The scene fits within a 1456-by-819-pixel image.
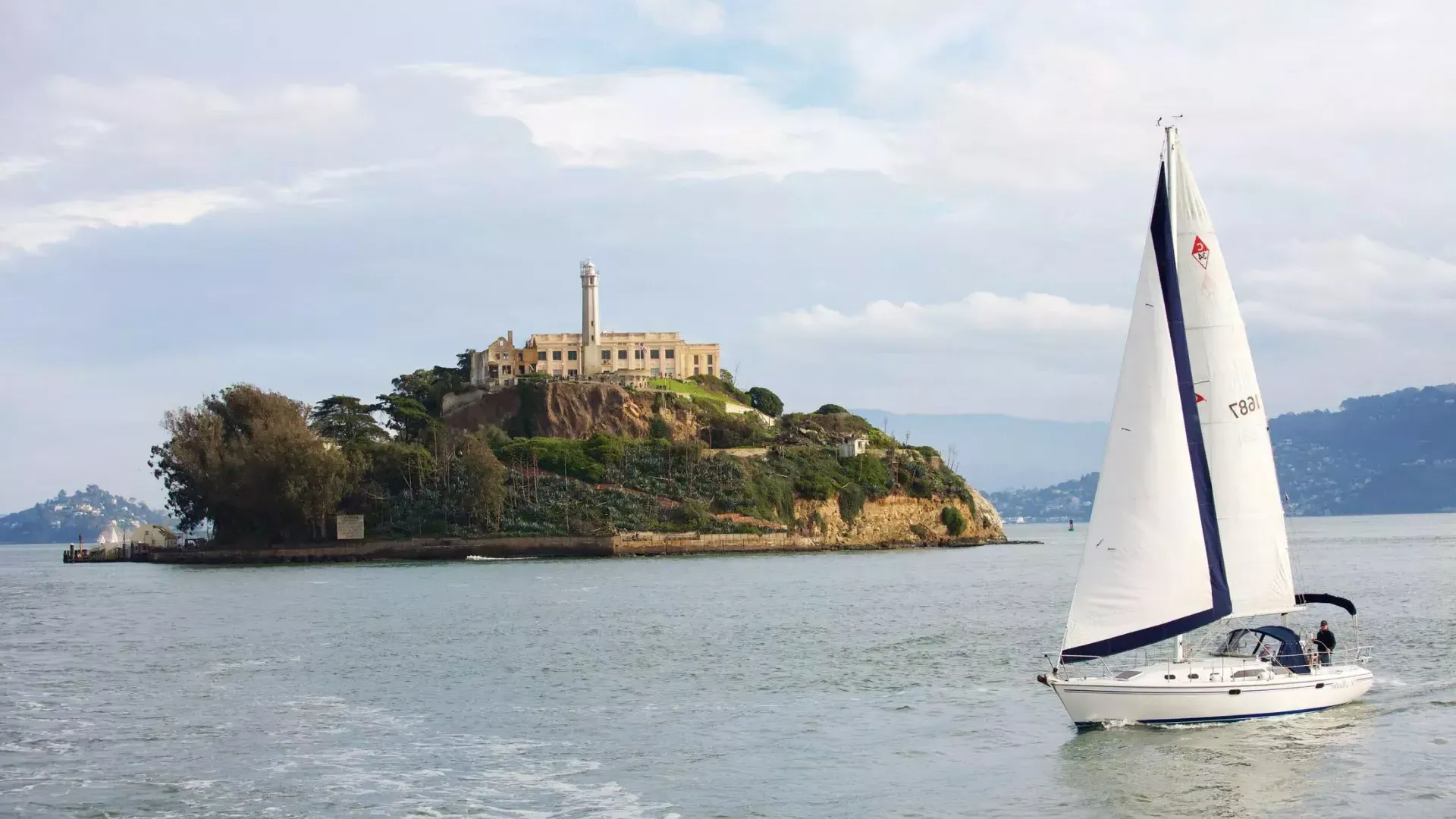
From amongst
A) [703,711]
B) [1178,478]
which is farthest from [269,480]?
[1178,478]

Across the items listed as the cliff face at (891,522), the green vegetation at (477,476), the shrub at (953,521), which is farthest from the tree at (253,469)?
the shrub at (953,521)

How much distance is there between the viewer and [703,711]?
Result: 104ft

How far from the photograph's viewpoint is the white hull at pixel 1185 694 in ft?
85.0

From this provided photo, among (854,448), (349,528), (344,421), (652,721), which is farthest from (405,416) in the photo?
(652,721)

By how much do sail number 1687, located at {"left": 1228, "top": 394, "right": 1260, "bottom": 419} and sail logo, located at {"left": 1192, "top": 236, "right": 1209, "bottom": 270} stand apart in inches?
102

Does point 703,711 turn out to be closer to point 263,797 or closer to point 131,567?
point 263,797

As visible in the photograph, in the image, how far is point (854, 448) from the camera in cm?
13012

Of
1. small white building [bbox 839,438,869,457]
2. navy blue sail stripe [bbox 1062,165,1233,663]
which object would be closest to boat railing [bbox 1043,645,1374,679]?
navy blue sail stripe [bbox 1062,165,1233,663]

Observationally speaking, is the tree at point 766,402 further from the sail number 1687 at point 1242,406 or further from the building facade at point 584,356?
the sail number 1687 at point 1242,406

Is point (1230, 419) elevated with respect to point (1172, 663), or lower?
elevated

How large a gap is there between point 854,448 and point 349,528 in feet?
147

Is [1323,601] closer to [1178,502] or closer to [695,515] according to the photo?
[1178,502]

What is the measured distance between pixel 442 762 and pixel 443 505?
8686 cm

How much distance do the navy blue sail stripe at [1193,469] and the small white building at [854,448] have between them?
103 m
